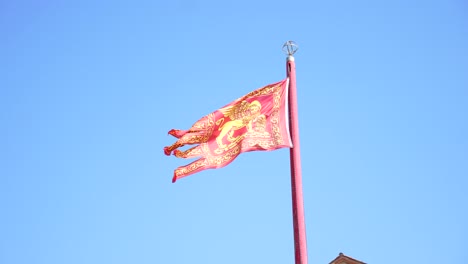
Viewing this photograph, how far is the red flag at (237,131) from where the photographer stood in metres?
12.7

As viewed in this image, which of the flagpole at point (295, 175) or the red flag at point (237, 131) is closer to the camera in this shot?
the flagpole at point (295, 175)

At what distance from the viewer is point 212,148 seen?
13.6 m

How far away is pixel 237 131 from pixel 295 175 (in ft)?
9.42

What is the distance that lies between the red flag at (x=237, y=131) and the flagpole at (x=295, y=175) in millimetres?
206

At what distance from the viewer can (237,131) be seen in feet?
44.5

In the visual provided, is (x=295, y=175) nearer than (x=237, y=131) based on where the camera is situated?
Yes

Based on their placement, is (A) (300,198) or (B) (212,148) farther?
(B) (212,148)

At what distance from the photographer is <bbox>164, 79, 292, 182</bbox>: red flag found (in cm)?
1268

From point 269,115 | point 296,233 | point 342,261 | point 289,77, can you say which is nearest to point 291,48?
point 289,77

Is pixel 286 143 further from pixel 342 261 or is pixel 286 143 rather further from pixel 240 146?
pixel 342 261

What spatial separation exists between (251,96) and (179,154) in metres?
2.32

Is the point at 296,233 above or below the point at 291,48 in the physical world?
below

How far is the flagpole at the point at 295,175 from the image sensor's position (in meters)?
10.3

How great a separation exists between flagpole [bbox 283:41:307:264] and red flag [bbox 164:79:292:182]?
0.68ft
